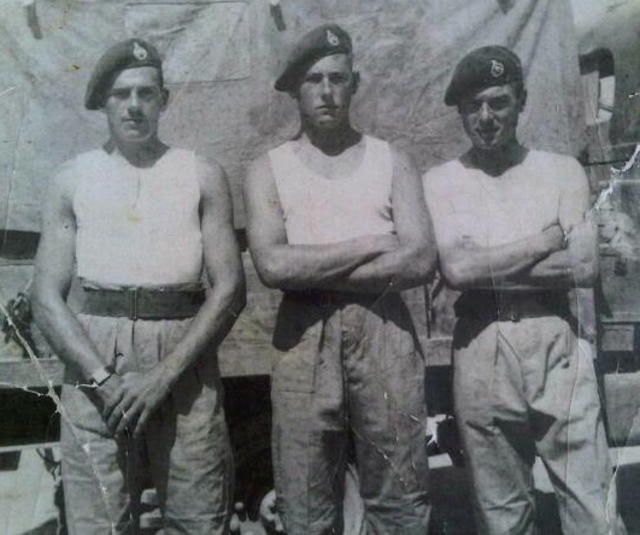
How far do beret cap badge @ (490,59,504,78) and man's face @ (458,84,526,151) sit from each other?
54 millimetres

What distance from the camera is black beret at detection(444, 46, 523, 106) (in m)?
3.39

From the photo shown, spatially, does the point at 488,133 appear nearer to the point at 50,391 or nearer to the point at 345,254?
the point at 345,254

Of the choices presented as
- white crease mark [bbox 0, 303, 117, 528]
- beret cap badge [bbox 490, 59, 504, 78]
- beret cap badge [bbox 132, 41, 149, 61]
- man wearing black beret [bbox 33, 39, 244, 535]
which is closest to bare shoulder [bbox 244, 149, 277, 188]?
man wearing black beret [bbox 33, 39, 244, 535]

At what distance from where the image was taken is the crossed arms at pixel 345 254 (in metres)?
3.03

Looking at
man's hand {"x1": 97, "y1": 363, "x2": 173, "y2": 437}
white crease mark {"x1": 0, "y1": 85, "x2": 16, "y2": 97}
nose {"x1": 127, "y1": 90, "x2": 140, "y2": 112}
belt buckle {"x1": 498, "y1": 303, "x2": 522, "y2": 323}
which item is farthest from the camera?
white crease mark {"x1": 0, "y1": 85, "x2": 16, "y2": 97}

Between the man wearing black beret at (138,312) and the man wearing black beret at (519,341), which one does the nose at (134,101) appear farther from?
the man wearing black beret at (519,341)

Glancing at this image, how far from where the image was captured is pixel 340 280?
3.04 metres

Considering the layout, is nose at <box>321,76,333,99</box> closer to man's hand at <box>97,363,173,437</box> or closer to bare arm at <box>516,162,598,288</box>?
bare arm at <box>516,162,598,288</box>

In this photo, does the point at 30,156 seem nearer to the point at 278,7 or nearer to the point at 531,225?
the point at 278,7

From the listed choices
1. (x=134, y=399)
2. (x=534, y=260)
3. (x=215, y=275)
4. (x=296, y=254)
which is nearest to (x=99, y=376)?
(x=134, y=399)

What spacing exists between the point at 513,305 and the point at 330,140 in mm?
1000

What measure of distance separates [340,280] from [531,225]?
34.8 inches

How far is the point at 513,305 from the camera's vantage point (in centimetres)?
326

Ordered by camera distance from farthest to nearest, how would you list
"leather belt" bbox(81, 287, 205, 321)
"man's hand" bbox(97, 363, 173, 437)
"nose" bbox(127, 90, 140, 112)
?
"nose" bbox(127, 90, 140, 112)
"leather belt" bbox(81, 287, 205, 321)
"man's hand" bbox(97, 363, 173, 437)
